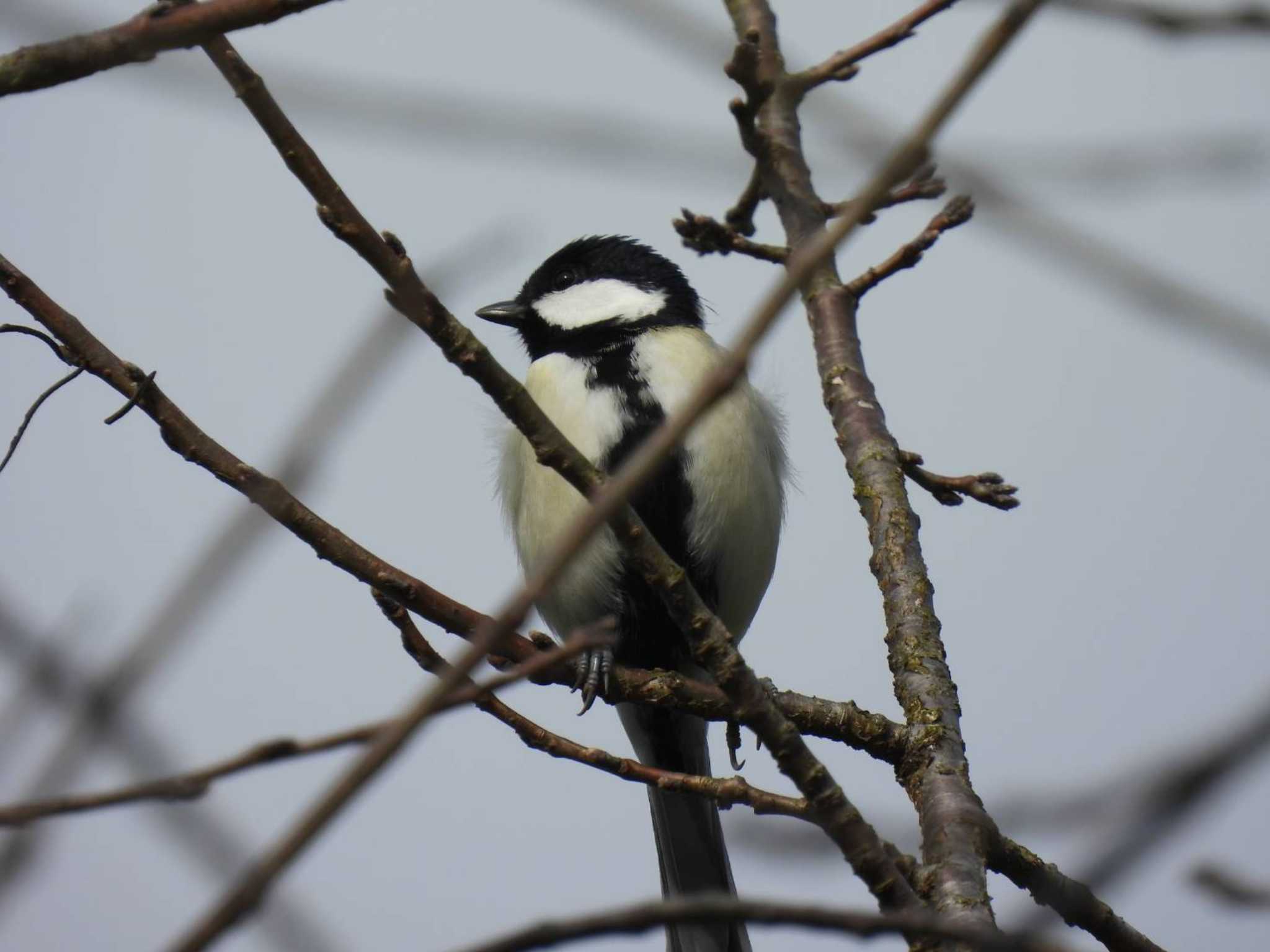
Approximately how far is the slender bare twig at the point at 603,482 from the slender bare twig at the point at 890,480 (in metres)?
0.17

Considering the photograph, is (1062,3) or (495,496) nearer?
(1062,3)

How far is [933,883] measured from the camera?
251 cm

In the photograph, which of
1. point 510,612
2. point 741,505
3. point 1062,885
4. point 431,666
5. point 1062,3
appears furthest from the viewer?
point 741,505

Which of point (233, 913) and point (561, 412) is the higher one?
point (561, 412)

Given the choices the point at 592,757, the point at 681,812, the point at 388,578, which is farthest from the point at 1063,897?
the point at 681,812

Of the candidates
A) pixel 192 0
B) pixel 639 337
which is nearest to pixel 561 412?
pixel 639 337

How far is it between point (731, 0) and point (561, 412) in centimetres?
165

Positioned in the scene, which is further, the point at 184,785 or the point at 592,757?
the point at 592,757

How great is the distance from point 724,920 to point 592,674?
2.17 m

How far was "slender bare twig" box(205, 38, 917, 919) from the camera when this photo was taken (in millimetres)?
1137

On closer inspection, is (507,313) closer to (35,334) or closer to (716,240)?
(716,240)

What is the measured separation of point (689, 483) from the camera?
171 inches

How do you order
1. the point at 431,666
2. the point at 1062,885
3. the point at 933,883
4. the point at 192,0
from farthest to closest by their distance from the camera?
the point at 431,666, the point at 1062,885, the point at 933,883, the point at 192,0

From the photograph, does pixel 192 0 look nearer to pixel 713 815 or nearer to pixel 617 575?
pixel 617 575
